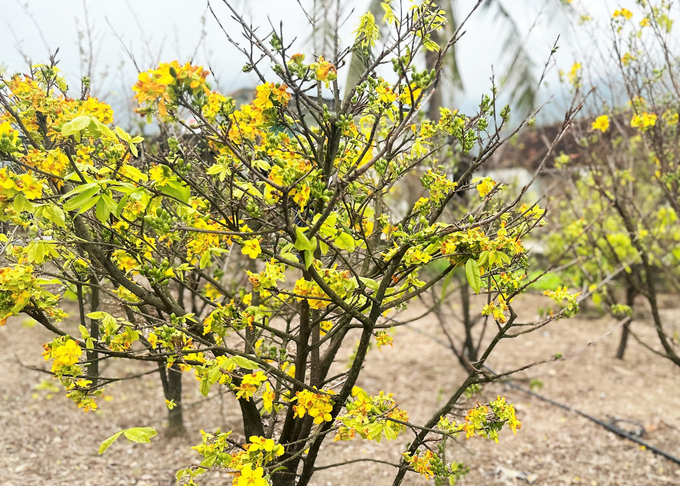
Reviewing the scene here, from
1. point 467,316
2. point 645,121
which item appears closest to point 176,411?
point 467,316

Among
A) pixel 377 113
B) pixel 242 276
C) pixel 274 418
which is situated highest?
pixel 242 276

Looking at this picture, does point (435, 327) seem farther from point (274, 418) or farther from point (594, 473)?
point (274, 418)

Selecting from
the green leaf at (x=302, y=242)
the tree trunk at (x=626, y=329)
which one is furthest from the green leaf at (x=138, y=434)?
the tree trunk at (x=626, y=329)

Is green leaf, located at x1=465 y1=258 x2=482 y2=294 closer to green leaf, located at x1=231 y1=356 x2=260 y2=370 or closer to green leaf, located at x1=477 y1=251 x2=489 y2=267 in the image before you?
green leaf, located at x1=477 y1=251 x2=489 y2=267

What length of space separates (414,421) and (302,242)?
3.53m

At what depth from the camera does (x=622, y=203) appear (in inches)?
156

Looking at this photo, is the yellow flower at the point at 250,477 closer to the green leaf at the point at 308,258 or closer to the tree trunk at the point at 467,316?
the green leaf at the point at 308,258

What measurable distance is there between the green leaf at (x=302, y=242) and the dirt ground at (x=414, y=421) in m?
1.81

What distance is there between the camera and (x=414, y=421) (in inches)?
171

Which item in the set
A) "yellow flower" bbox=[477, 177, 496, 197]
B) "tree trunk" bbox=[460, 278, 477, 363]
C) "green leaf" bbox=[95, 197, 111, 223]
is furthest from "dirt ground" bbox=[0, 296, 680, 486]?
"green leaf" bbox=[95, 197, 111, 223]

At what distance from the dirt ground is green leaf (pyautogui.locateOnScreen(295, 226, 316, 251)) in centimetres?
181

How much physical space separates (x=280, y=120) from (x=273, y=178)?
216 mm

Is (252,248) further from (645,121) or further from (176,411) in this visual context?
(176,411)

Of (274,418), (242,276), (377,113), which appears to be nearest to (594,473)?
(274,418)
